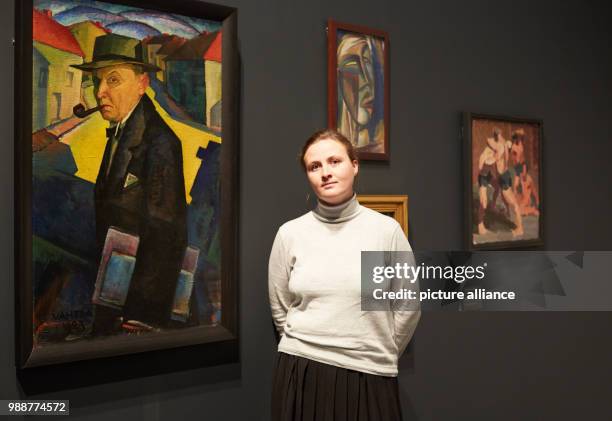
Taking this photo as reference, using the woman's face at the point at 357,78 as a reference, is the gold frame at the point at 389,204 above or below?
below

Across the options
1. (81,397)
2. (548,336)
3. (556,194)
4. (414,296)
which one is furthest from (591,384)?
(81,397)

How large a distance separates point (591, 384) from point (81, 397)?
2520 mm

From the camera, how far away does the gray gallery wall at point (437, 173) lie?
72.9 inches

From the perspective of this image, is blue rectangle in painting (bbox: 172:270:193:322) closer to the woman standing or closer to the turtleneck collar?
the woman standing

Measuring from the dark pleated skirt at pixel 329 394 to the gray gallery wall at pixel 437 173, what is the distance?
224mm

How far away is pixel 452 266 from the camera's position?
247cm

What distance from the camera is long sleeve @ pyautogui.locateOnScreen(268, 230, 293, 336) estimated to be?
1862mm

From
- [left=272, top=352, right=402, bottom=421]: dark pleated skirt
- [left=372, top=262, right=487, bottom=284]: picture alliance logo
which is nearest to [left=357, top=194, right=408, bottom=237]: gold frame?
[left=372, top=262, right=487, bottom=284]: picture alliance logo

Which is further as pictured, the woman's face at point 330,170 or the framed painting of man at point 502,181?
the framed painting of man at point 502,181

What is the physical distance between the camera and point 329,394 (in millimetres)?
1747

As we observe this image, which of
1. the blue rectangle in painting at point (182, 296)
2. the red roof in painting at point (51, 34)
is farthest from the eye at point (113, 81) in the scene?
the blue rectangle in painting at point (182, 296)

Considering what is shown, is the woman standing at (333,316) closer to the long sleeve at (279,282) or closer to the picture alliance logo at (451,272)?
the long sleeve at (279,282)

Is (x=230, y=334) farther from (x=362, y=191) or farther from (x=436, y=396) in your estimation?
(x=436, y=396)

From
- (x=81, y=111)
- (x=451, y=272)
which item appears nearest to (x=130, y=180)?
(x=81, y=111)
